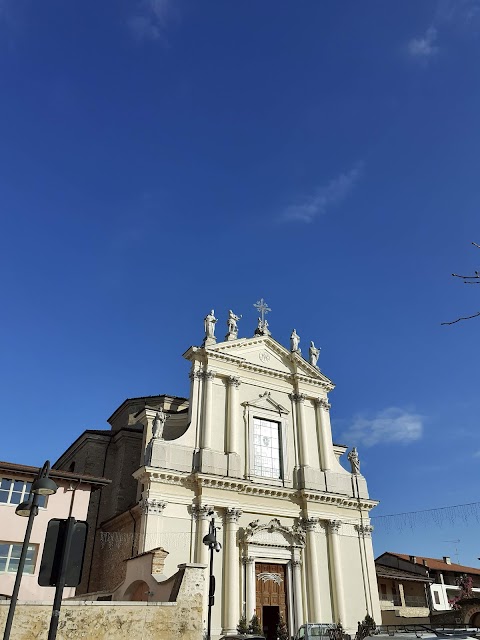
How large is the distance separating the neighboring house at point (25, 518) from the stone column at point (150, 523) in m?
2.29

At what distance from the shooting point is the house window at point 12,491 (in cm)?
2011

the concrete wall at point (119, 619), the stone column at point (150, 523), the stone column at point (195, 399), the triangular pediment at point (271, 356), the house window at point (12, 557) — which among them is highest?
the triangular pediment at point (271, 356)

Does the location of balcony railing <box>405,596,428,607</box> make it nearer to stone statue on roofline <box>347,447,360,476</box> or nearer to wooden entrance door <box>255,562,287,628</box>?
stone statue on roofline <box>347,447,360,476</box>

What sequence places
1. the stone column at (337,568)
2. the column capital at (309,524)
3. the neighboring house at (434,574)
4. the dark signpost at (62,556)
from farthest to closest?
the neighboring house at (434,574)
the column capital at (309,524)
the stone column at (337,568)
the dark signpost at (62,556)

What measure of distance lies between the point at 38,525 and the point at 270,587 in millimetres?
11363

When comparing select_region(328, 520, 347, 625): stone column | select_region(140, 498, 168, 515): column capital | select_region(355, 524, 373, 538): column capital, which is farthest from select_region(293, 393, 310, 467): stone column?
select_region(140, 498, 168, 515): column capital

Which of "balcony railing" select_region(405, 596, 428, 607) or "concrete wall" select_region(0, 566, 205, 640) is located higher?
"balcony railing" select_region(405, 596, 428, 607)

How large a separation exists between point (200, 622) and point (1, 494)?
11.0 m

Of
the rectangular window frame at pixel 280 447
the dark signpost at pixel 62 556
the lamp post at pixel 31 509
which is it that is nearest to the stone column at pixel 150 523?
the rectangular window frame at pixel 280 447

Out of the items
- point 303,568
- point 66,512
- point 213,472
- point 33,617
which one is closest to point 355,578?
point 303,568

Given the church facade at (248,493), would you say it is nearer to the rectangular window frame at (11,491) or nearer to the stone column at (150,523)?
the stone column at (150,523)

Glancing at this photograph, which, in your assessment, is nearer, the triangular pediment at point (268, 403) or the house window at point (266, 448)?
the house window at point (266, 448)

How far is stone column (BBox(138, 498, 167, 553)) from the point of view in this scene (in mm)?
21750

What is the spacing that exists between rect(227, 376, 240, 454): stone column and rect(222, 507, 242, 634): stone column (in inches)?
125
